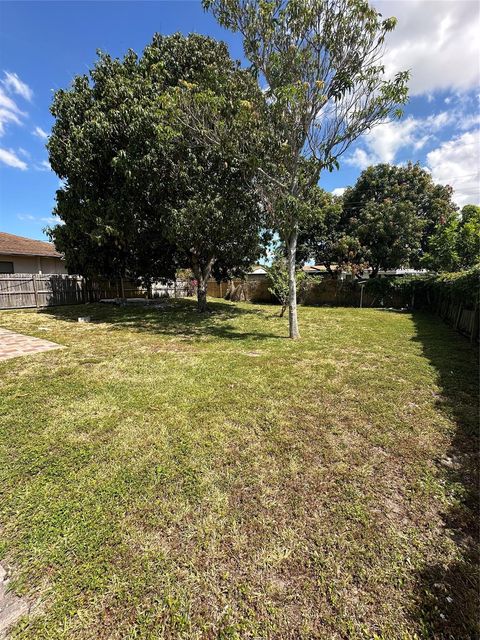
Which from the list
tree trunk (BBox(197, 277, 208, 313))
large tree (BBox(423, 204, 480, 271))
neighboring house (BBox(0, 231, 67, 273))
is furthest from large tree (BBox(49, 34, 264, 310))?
large tree (BBox(423, 204, 480, 271))

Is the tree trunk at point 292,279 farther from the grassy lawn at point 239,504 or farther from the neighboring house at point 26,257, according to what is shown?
the neighboring house at point 26,257

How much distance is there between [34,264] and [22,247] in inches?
43.1

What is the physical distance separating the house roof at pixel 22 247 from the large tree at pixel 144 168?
6.81 metres

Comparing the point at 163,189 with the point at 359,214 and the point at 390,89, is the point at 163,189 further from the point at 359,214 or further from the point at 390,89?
the point at 359,214

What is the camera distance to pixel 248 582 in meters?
1.64

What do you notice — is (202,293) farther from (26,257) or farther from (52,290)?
(26,257)

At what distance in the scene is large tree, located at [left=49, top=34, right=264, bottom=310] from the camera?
Answer: 8906 mm

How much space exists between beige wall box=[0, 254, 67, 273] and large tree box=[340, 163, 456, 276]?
18566 millimetres

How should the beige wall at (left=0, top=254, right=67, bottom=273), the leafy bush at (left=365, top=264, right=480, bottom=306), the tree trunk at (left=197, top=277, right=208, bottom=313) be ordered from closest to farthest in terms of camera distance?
1. the leafy bush at (left=365, top=264, right=480, bottom=306)
2. the tree trunk at (left=197, top=277, right=208, bottom=313)
3. the beige wall at (left=0, top=254, right=67, bottom=273)

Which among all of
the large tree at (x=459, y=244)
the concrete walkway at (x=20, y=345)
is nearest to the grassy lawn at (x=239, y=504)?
the concrete walkway at (x=20, y=345)

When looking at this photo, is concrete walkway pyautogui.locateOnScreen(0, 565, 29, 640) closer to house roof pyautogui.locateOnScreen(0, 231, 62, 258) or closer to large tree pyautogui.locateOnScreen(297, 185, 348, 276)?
house roof pyautogui.locateOnScreen(0, 231, 62, 258)

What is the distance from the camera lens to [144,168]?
904cm

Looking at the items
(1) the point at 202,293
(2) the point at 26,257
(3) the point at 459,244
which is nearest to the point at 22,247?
(2) the point at 26,257

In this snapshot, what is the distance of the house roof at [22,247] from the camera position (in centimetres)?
1614
